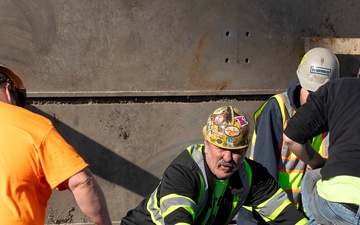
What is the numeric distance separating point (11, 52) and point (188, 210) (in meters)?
2.17

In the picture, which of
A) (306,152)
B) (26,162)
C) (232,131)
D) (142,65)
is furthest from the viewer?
(142,65)

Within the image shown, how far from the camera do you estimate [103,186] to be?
5527mm

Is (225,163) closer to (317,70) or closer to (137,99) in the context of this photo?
(317,70)

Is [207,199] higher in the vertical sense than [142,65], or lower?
lower

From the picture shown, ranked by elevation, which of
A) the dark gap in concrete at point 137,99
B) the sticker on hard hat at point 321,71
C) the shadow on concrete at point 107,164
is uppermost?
the sticker on hard hat at point 321,71

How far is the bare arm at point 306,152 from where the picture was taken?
3982 mm

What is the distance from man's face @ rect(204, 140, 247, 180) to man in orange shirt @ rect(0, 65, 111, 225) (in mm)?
846

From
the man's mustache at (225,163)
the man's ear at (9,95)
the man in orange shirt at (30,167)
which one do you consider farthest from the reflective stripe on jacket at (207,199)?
the man's ear at (9,95)

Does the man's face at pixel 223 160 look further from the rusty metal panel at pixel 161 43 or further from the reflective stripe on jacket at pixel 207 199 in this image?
the rusty metal panel at pixel 161 43

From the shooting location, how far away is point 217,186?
13.4ft

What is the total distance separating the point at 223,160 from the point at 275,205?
504 millimetres

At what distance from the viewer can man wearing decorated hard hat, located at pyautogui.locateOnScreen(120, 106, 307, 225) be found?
3.85m

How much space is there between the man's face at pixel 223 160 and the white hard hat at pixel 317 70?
3.23ft

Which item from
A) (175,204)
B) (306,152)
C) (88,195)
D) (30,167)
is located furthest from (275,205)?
(30,167)
